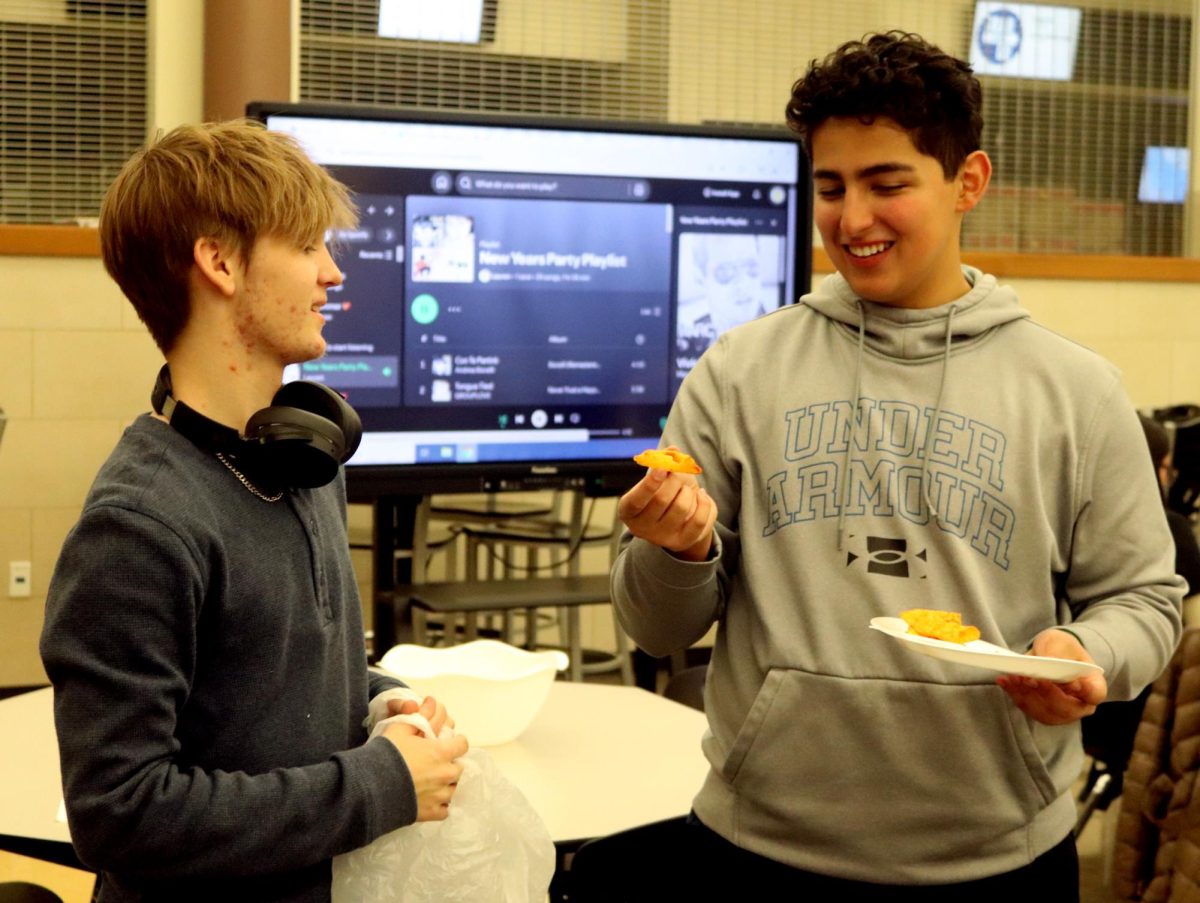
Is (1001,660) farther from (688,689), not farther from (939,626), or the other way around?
(688,689)

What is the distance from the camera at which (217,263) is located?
3.90 feet

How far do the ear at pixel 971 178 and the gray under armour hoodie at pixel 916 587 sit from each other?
0.40ft

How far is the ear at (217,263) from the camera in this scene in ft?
3.87

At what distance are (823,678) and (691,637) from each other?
0.16 m

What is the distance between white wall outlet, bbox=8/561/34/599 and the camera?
15.3 ft

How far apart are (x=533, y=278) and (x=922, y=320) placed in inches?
83.2

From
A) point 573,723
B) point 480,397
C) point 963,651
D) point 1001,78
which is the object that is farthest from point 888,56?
point 1001,78

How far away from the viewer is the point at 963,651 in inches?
48.8

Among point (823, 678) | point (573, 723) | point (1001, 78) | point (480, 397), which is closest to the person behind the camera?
point (823, 678)

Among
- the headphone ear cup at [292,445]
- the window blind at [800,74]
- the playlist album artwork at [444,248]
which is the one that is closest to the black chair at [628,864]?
the headphone ear cup at [292,445]

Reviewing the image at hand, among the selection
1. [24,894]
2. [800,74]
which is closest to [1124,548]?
[24,894]

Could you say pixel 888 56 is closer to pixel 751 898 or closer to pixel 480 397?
pixel 751 898

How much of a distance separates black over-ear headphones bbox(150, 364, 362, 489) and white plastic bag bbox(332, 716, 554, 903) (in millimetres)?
318

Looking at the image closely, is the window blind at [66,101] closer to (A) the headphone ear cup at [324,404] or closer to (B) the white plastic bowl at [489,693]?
(B) the white plastic bowl at [489,693]
